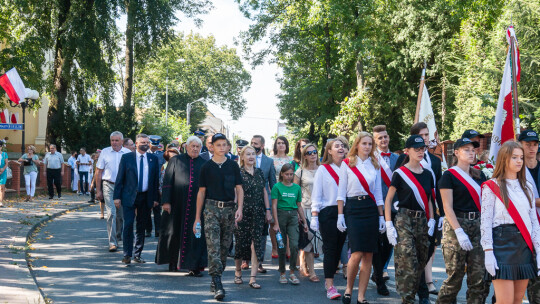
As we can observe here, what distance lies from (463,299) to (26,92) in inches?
767

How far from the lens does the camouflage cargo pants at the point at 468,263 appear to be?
19.0 ft

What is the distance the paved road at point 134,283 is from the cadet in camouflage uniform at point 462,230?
60.1 inches

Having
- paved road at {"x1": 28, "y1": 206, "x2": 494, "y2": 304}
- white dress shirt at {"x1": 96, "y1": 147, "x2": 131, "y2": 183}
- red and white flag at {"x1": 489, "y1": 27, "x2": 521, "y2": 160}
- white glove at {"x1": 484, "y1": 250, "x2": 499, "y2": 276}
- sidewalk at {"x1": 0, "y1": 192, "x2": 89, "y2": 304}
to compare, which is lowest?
paved road at {"x1": 28, "y1": 206, "x2": 494, "y2": 304}

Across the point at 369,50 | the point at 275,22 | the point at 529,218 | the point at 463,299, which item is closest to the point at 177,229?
the point at 463,299

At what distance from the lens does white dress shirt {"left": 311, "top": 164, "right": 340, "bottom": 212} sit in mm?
7762

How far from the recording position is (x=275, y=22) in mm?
36000

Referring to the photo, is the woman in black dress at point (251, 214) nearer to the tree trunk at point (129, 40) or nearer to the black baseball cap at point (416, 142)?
the black baseball cap at point (416, 142)

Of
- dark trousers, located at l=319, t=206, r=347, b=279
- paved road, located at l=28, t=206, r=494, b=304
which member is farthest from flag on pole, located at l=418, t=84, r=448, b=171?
dark trousers, located at l=319, t=206, r=347, b=279

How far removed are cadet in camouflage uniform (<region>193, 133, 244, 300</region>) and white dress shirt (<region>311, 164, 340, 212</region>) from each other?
927 mm

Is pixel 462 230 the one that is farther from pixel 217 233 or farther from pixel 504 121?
pixel 504 121

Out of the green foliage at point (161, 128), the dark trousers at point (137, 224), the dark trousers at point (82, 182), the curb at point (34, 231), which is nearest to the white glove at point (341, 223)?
the curb at point (34, 231)

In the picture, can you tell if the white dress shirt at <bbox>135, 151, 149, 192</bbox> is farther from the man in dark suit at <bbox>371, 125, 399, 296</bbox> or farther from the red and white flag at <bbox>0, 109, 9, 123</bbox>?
the red and white flag at <bbox>0, 109, 9, 123</bbox>

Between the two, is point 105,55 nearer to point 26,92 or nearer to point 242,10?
point 26,92

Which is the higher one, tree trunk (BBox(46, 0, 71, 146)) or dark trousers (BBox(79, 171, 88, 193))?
tree trunk (BBox(46, 0, 71, 146))
